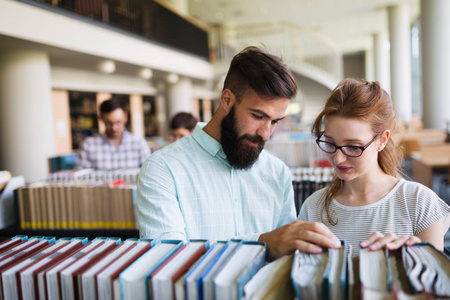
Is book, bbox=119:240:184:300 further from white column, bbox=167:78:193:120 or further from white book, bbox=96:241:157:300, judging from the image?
white column, bbox=167:78:193:120

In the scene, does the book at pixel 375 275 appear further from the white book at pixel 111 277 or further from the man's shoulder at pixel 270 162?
the man's shoulder at pixel 270 162

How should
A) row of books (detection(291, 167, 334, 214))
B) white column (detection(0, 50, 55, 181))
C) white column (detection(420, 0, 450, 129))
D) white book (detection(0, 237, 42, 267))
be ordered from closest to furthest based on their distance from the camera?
white book (detection(0, 237, 42, 267)) → row of books (detection(291, 167, 334, 214)) → white column (detection(0, 50, 55, 181)) → white column (detection(420, 0, 450, 129))

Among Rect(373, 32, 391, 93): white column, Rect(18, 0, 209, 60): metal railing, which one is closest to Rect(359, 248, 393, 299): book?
Rect(18, 0, 209, 60): metal railing

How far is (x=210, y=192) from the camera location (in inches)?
55.5

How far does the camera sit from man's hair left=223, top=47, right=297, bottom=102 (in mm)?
1312

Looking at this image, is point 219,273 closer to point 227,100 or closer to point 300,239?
point 300,239

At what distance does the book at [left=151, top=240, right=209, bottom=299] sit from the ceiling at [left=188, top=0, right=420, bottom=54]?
44.6 feet

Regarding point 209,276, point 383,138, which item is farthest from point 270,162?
point 209,276

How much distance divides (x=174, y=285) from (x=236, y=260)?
14 centimetres

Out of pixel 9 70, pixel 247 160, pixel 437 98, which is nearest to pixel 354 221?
pixel 247 160

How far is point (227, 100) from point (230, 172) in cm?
28

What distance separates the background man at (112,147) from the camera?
4.23m

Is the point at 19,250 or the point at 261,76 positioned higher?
the point at 261,76

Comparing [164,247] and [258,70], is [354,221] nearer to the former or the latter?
[258,70]
